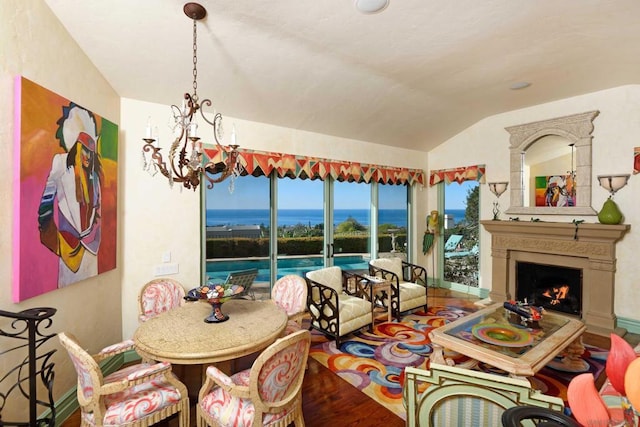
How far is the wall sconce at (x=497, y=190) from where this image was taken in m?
4.96

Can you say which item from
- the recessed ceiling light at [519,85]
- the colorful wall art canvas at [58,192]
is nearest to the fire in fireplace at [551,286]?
the recessed ceiling light at [519,85]

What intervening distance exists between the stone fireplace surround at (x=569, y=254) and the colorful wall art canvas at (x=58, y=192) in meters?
5.32

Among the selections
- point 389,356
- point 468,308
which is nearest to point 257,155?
point 389,356

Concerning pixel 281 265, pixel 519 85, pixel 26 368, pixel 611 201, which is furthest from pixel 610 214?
pixel 26 368

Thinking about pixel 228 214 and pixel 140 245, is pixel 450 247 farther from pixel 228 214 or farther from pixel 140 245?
pixel 140 245

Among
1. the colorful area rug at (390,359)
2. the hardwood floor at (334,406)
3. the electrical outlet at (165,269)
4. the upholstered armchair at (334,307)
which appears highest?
the electrical outlet at (165,269)

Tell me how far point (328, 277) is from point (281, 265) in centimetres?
92

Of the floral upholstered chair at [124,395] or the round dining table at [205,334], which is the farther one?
the round dining table at [205,334]

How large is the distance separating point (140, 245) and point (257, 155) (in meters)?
1.74

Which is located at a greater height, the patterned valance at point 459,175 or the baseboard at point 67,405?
the patterned valance at point 459,175

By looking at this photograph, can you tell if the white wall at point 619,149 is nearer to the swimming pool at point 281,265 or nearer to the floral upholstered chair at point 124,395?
the swimming pool at point 281,265

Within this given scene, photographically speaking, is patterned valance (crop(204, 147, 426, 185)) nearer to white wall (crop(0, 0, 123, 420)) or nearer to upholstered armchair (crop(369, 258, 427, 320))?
white wall (crop(0, 0, 123, 420))

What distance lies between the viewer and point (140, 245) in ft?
10.8

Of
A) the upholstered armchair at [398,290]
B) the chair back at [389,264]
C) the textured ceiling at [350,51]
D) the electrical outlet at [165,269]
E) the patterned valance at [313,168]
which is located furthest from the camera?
the chair back at [389,264]
